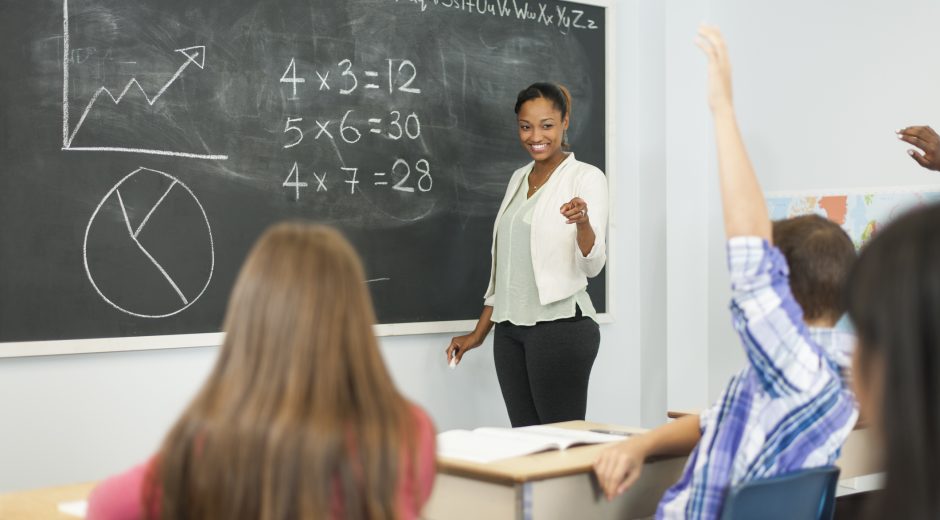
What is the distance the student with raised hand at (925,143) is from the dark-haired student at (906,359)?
288 centimetres

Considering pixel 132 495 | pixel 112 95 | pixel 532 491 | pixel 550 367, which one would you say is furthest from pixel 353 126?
pixel 132 495

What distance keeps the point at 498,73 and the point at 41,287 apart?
1999mm

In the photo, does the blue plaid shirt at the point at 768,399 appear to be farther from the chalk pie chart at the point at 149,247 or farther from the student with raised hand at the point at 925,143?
the chalk pie chart at the point at 149,247

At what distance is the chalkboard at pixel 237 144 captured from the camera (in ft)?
10.5

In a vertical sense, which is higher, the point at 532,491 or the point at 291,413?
the point at 291,413

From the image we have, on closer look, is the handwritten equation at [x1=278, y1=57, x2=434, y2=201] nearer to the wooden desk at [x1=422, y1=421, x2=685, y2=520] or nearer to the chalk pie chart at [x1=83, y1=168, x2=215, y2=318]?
the chalk pie chart at [x1=83, y1=168, x2=215, y2=318]

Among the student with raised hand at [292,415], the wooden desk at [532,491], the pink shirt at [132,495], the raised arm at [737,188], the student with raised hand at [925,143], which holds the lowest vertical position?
the wooden desk at [532,491]

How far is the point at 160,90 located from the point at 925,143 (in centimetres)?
256

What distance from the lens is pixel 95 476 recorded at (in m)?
3.38

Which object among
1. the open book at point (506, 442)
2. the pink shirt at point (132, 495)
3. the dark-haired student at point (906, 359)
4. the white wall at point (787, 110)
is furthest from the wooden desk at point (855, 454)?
the dark-haired student at point (906, 359)

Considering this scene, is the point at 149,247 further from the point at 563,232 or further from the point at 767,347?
the point at 767,347

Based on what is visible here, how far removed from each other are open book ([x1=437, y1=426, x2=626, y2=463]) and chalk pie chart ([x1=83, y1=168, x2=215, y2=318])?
1572 millimetres

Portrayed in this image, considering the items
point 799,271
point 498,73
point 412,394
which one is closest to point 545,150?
point 498,73

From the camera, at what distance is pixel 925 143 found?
3.46m
